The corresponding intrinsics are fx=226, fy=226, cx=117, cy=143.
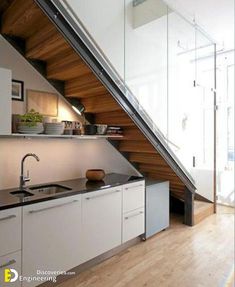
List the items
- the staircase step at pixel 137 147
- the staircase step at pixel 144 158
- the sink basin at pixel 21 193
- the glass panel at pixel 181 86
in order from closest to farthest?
the sink basin at pixel 21 193, the staircase step at pixel 137 147, the staircase step at pixel 144 158, the glass panel at pixel 181 86

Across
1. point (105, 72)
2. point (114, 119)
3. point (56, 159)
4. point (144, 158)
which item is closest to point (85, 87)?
point (105, 72)

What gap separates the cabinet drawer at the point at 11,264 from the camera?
160 centimetres

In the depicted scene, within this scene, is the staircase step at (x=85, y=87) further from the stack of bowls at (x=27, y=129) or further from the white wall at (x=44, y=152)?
the stack of bowls at (x=27, y=129)

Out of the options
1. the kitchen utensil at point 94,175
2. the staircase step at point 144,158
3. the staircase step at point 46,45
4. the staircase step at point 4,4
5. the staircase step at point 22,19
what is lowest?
the kitchen utensil at point 94,175

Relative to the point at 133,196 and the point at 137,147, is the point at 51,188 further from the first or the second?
the point at 137,147

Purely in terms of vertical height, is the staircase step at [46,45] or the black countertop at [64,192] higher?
the staircase step at [46,45]

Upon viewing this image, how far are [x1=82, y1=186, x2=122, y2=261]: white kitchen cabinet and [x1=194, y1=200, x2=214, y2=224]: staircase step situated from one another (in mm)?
1540

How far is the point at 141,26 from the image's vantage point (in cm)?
314

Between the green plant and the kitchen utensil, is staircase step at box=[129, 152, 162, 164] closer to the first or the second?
the kitchen utensil

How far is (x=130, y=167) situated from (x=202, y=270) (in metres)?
1.63

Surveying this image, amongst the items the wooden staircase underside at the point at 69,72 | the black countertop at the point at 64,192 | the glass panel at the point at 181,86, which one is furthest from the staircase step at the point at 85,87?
the glass panel at the point at 181,86

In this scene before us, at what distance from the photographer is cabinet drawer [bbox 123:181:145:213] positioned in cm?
254

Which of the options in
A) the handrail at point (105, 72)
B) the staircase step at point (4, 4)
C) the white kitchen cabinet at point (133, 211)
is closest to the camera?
the handrail at point (105, 72)

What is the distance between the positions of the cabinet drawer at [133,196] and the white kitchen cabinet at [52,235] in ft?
2.09
